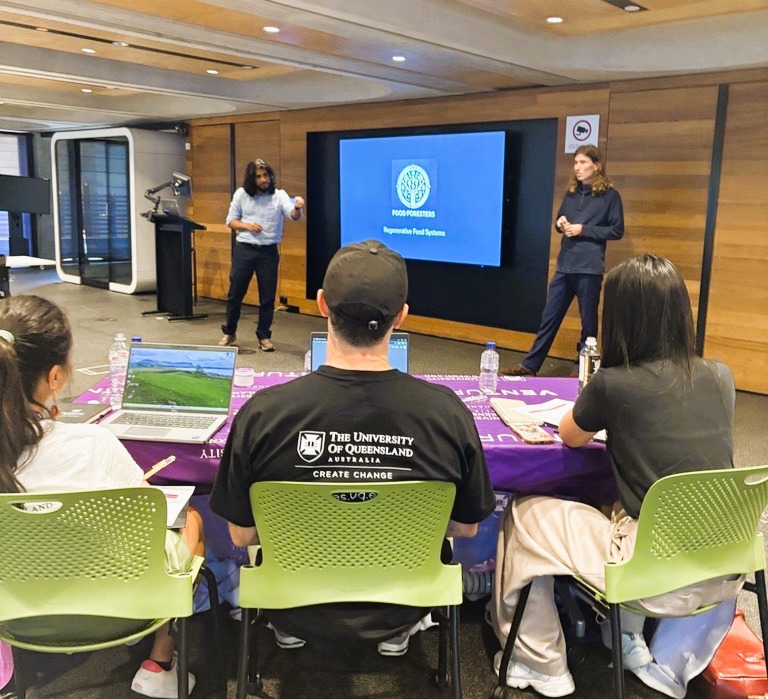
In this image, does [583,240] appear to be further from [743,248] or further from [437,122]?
[437,122]

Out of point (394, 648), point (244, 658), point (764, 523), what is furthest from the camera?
point (764, 523)

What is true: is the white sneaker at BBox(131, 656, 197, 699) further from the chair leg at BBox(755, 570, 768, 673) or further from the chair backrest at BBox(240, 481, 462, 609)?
the chair leg at BBox(755, 570, 768, 673)

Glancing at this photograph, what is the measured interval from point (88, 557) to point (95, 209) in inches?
381

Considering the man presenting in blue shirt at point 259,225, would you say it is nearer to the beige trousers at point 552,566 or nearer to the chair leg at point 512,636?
the beige trousers at point 552,566

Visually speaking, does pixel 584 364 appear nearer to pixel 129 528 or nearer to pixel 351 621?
pixel 351 621

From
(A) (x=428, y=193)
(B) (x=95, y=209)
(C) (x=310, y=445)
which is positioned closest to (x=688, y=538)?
(C) (x=310, y=445)

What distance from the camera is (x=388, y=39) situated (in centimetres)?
449

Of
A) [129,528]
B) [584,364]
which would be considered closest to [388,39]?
[584,364]

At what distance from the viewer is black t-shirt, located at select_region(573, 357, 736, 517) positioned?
177 centimetres

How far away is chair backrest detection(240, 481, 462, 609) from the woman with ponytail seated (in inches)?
13.1

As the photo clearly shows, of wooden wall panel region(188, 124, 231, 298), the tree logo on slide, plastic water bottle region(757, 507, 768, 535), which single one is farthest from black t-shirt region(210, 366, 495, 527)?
wooden wall panel region(188, 124, 231, 298)

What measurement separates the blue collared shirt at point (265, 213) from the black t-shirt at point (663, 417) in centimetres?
442

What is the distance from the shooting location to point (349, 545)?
1488 mm

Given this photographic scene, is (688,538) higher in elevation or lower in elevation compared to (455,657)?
higher
